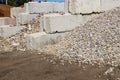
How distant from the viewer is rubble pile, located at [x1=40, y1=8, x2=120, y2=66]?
7032mm

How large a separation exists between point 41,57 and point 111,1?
313 cm

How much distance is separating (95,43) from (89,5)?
81.7 inches

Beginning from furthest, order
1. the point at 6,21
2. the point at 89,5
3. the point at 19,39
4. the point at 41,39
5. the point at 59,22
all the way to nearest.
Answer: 1. the point at 6,21
2. the point at 19,39
3. the point at 89,5
4. the point at 59,22
5. the point at 41,39

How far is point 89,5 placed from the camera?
9.49m

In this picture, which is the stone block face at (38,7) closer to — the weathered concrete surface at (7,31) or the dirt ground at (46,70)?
the weathered concrete surface at (7,31)

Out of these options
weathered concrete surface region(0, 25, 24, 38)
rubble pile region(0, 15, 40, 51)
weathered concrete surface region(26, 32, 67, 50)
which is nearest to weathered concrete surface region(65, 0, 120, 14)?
weathered concrete surface region(26, 32, 67, 50)

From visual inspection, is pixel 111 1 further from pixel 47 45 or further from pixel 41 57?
pixel 41 57

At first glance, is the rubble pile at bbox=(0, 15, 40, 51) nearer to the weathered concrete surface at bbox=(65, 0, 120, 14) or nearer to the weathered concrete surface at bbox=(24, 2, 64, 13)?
the weathered concrete surface at bbox=(24, 2, 64, 13)

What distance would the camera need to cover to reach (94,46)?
7.60 meters

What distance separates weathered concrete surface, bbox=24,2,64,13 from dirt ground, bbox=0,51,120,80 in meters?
4.03

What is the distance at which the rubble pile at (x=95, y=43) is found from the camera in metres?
7.03

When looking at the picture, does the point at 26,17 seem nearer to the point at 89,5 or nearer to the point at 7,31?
the point at 7,31

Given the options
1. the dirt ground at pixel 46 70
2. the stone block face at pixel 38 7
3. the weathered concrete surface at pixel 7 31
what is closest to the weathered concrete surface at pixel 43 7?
the stone block face at pixel 38 7

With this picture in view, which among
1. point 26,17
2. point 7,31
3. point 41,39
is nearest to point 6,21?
point 26,17
